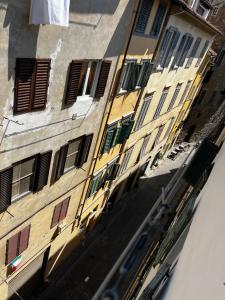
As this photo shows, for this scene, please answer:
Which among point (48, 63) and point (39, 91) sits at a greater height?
point (48, 63)

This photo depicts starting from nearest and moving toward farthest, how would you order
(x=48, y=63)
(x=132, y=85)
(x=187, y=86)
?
(x=48, y=63) → (x=132, y=85) → (x=187, y=86)

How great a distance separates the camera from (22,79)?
8.14m

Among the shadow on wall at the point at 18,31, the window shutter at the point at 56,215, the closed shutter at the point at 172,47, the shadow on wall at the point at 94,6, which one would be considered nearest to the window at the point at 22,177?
the window shutter at the point at 56,215

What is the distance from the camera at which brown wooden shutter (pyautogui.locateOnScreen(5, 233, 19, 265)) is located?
38.5ft

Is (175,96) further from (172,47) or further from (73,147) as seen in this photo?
(73,147)

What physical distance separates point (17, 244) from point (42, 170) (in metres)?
3.60

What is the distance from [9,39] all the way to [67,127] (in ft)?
15.6

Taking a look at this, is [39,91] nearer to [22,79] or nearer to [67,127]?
[22,79]

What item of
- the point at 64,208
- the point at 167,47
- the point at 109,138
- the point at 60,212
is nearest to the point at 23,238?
the point at 60,212

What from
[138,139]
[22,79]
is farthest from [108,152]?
[22,79]

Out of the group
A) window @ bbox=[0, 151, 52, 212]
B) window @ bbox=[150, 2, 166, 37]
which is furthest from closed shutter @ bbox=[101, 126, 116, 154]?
window @ bbox=[150, 2, 166, 37]

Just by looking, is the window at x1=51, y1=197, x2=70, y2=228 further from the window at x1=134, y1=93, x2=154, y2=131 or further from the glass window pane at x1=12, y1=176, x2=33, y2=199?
the window at x1=134, y1=93, x2=154, y2=131

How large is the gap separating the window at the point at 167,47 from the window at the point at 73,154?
7.54 m

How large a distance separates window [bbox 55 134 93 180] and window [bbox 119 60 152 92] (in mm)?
3308
